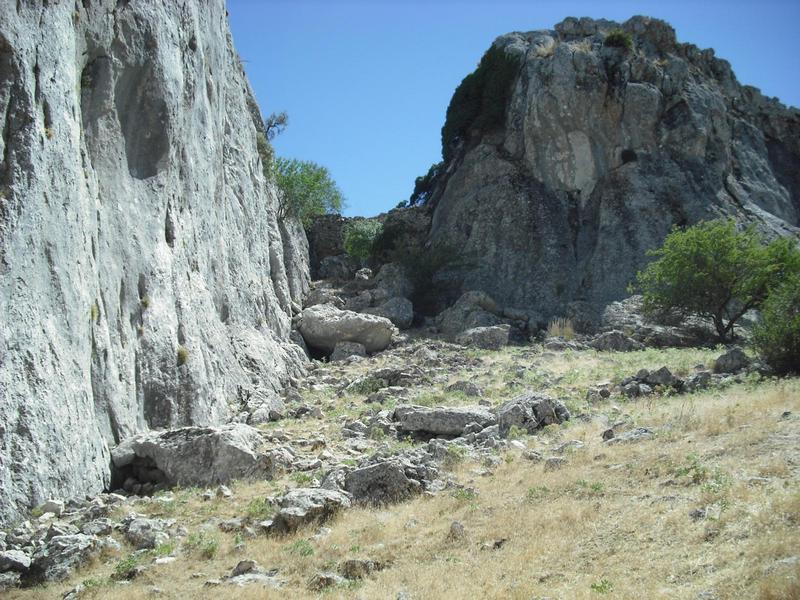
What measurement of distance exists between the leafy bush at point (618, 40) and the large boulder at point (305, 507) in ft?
102

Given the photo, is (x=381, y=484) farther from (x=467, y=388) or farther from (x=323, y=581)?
(x=467, y=388)

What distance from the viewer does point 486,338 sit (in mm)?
27078

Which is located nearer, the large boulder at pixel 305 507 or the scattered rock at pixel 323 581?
the scattered rock at pixel 323 581

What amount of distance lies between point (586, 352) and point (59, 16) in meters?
17.7

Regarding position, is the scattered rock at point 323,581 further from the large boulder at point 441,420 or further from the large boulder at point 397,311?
the large boulder at point 397,311


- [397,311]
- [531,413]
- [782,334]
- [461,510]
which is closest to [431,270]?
[397,311]

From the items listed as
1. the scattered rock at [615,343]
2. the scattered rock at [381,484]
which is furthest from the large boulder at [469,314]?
the scattered rock at [381,484]

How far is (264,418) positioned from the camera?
16938mm

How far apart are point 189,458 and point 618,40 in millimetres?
30972

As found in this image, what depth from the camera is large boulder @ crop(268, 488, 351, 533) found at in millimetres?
9962

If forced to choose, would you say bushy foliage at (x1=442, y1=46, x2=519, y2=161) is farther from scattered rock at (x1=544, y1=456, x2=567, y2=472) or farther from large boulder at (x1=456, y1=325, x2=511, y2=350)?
scattered rock at (x1=544, y1=456, x2=567, y2=472)

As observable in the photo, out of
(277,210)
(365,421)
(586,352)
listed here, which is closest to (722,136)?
(586,352)

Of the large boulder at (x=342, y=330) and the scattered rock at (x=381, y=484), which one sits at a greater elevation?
the large boulder at (x=342, y=330)

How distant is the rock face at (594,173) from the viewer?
33.3 m
